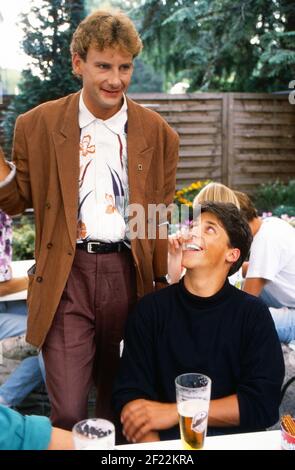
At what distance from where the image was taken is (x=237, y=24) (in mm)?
8938

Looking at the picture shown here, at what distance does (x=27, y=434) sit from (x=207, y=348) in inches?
33.3

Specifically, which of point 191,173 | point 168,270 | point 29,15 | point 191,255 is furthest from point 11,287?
point 191,173

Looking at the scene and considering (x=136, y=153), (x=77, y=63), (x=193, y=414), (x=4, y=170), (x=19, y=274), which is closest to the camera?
(x=193, y=414)

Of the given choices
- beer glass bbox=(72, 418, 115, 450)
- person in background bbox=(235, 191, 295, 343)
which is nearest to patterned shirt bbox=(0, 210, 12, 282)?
person in background bbox=(235, 191, 295, 343)

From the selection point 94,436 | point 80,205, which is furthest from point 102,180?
point 94,436

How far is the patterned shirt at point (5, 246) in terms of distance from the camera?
276 centimetres

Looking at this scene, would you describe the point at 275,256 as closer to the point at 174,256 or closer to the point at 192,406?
the point at 174,256

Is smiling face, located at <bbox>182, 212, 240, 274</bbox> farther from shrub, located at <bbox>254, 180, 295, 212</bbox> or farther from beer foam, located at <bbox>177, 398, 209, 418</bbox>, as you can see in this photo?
shrub, located at <bbox>254, 180, 295, 212</bbox>

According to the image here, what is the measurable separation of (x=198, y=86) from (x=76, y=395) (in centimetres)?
977

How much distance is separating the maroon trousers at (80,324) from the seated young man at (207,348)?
149 millimetres

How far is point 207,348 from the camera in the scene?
177cm

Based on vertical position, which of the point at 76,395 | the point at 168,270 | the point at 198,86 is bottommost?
the point at 76,395

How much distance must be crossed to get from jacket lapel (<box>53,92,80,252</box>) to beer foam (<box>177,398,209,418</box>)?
83 centimetres

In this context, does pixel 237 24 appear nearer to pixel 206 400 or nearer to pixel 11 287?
pixel 11 287
